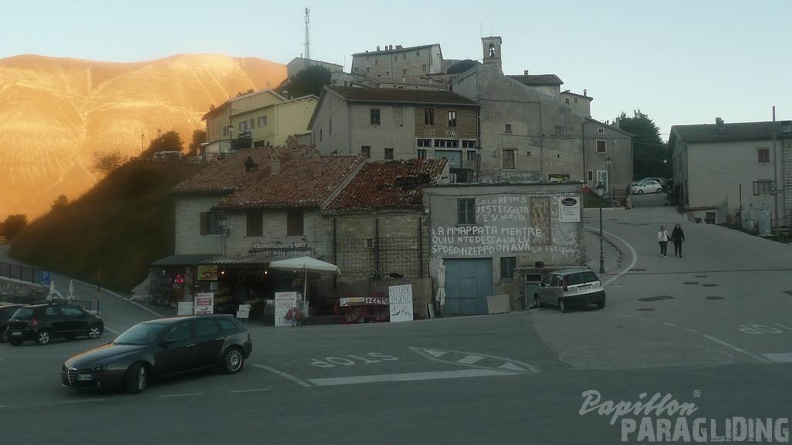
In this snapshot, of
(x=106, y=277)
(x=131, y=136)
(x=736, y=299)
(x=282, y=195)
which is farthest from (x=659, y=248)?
(x=131, y=136)

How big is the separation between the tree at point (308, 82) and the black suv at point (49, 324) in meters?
68.0

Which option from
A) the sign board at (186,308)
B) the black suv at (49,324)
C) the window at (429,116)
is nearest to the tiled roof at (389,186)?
the sign board at (186,308)

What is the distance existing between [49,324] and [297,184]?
16609 mm

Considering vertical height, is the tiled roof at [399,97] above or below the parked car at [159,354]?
above

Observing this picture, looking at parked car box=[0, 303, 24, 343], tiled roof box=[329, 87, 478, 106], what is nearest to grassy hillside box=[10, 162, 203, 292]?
tiled roof box=[329, 87, 478, 106]

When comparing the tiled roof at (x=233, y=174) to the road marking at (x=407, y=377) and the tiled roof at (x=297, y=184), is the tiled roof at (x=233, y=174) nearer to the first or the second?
the tiled roof at (x=297, y=184)

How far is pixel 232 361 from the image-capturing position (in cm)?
1850

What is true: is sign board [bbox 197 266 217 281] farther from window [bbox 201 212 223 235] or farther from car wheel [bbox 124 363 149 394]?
car wheel [bbox 124 363 149 394]

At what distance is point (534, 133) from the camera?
70.3m

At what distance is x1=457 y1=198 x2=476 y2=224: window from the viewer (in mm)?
37812

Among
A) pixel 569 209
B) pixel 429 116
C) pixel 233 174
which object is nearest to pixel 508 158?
pixel 429 116

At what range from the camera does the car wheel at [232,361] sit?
18.3 metres

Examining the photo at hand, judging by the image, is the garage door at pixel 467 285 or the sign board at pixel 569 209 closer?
the sign board at pixel 569 209

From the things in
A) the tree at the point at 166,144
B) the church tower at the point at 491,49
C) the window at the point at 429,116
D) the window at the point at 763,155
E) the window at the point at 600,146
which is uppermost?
the church tower at the point at 491,49
